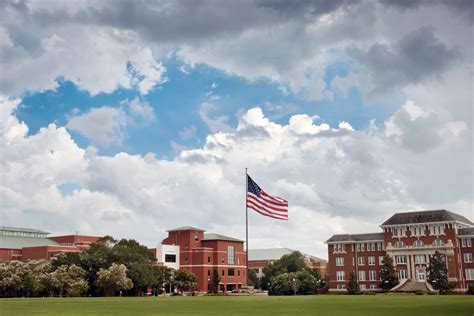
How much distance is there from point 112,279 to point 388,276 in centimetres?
5233

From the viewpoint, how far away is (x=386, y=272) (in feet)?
329

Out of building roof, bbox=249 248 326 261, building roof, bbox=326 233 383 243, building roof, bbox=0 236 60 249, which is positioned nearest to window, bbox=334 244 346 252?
building roof, bbox=326 233 383 243

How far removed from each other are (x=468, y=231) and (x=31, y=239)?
9055 cm

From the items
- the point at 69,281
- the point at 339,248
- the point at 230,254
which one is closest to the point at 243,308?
the point at 69,281

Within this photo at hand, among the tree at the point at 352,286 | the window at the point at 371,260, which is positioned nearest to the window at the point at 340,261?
the window at the point at 371,260

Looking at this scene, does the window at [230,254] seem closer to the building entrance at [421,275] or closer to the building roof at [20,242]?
the building roof at [20,242]

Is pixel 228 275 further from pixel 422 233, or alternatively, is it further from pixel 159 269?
pixel 422 233

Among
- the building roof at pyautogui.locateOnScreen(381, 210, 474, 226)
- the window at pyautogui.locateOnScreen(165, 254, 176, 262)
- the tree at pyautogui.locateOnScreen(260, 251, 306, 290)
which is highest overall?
the building roof at pyautogui.locateOnScreen(381, 210, 474, 226)

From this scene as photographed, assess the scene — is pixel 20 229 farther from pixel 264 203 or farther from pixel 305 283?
pixel 264 203

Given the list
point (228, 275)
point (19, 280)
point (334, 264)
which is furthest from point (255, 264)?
point (19, 280)

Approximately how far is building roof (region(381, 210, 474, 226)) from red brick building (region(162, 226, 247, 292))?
3545 centimetres

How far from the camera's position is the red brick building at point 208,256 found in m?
119

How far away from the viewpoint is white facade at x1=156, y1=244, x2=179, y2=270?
118 meters

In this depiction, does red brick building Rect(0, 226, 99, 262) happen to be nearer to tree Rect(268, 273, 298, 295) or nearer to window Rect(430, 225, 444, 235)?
tree Rect(268, 273, 298, 295)
